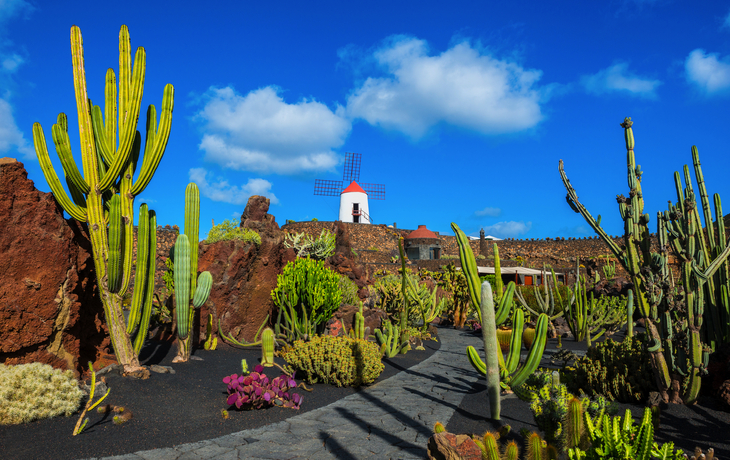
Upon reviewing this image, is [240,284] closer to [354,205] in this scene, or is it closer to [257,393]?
[257,393]

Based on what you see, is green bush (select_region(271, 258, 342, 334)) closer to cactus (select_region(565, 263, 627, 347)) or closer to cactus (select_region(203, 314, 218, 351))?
cactus (select_region(203, 314, 218, 351))

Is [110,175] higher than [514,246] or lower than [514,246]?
lower

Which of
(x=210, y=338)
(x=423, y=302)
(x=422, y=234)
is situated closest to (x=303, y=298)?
(x=210, y=338)

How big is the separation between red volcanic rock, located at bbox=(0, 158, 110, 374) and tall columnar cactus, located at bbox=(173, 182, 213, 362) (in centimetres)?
122

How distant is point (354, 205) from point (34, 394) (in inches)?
1677

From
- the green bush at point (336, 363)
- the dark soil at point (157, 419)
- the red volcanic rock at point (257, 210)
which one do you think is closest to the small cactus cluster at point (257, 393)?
the dark soil at point (157, 419)

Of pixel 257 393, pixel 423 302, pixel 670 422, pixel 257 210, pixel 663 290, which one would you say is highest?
pixel 257 210

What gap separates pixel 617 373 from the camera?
16.1 ft

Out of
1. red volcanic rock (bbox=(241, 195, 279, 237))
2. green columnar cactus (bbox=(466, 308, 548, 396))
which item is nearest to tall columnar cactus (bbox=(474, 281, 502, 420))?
green columnar cactus (bbox=(466, 308, 548, 396))

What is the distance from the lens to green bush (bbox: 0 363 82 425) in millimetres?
3854

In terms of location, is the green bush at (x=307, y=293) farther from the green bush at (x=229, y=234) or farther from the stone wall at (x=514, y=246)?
the stone wall at (x=514, y=246)

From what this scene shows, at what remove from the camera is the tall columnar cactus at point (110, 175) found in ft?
17.7

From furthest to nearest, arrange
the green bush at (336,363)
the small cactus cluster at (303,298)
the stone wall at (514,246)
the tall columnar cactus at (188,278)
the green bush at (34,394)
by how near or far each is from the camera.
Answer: the stone wall at (514,246) < the small cactus cluster at (303,298) < the tall columnar cactus at (188,278) < the green bush at (336,363) < the green bush at (34,394)

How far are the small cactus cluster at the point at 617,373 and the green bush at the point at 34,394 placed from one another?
17.9 ft
